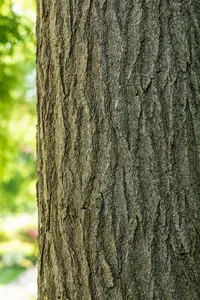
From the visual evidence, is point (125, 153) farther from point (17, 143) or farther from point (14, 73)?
point (17, 143)

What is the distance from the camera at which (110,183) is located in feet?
6.95

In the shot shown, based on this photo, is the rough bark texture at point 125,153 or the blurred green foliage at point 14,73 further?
the blurred green foliage at point 14,73

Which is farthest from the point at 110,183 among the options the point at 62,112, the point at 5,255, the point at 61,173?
the point at 5,255

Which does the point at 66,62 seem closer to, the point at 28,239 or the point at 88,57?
the point at 88,57

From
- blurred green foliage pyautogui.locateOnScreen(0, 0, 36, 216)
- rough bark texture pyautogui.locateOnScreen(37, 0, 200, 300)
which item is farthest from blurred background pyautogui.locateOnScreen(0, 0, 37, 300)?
rough bark texture pyautogui.locateOnScreen(37, 0, 200, 300)

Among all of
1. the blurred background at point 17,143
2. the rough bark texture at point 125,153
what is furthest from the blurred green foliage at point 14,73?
the rough bark texture at point 125,153

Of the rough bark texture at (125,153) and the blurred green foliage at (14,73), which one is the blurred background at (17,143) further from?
the rough bark texture at (125,153)

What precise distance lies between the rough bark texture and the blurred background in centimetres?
266

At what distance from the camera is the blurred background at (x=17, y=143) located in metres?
5.09

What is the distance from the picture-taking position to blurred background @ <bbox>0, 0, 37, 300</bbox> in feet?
16.7

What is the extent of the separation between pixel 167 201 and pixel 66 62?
668 mm

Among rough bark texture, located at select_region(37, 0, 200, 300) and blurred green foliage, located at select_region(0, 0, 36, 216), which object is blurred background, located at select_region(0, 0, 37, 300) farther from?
rough bark texture, located at select_region(37, 0, 200, 300)

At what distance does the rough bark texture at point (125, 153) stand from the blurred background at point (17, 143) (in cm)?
266

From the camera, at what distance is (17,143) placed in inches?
347
